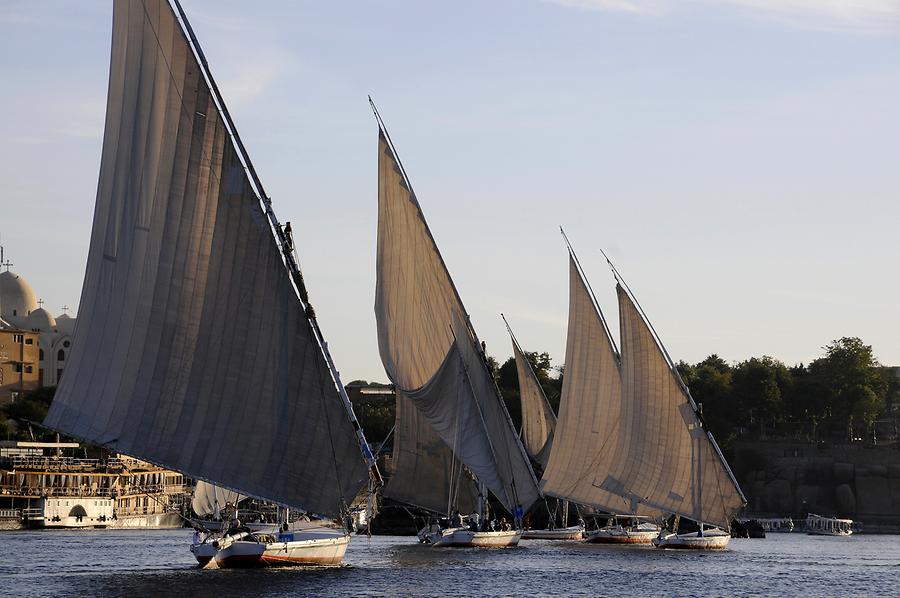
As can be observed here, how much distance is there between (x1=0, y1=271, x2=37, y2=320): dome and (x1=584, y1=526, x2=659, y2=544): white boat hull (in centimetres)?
10210

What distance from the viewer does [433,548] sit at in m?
79.7

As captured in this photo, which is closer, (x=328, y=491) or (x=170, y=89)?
(x=170, y=89)

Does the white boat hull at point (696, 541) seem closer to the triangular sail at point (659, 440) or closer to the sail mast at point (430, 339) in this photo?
the triangular sail at point (659, 440)

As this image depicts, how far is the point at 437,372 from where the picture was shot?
7556 cm

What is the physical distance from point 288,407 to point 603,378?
37.0 metres

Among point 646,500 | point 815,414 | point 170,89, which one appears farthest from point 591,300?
point 815,414

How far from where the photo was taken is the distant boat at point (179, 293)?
47.8 meters

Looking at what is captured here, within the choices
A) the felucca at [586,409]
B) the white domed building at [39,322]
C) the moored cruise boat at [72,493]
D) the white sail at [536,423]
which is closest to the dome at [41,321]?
the white domed building at [39,322]

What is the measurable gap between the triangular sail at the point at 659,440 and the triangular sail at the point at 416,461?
359 inches

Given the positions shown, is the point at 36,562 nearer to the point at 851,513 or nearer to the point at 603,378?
the point at 603,378

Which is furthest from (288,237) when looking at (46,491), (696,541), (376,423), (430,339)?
(376,423)

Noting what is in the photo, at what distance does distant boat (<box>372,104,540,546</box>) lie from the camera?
7294 centimetres

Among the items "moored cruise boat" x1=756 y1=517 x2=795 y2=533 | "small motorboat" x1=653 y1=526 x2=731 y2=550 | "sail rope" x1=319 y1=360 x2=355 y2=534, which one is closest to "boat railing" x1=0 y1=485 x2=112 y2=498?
"small motorboat" x1=653 y1=526 x2=731 y2=550

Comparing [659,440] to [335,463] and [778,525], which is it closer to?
[335,463]
